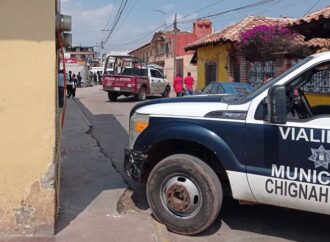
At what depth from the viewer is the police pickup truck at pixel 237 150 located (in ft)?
14.0

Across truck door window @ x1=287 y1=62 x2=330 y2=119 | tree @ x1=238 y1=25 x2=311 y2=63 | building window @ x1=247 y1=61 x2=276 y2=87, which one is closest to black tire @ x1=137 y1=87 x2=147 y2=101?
building window @ x1=247 y1=61 x2=276 y2=87

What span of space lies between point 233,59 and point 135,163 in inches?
756

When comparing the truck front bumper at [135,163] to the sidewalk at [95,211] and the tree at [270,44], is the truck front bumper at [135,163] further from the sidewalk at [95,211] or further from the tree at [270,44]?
the tree at [270,44]

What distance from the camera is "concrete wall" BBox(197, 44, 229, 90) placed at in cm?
2512

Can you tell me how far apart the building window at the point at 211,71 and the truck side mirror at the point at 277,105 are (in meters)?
22.4

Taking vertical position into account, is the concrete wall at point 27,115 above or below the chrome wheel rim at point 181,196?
above

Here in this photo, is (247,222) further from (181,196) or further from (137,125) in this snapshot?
(137,125)

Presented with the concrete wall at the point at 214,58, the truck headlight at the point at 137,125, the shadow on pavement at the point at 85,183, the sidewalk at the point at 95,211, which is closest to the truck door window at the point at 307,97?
the truck headlight at the point at 137,125

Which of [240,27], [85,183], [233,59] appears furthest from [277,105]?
[240,27]

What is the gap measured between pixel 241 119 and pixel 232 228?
1342 mm

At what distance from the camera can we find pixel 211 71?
1091 inches

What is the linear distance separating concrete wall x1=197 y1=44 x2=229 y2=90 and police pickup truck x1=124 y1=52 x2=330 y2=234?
19.8 metres

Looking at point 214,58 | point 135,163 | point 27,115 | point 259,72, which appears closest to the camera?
point 27,115

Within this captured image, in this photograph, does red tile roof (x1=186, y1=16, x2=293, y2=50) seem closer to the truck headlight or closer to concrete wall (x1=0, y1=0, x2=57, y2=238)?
the truck headlight
